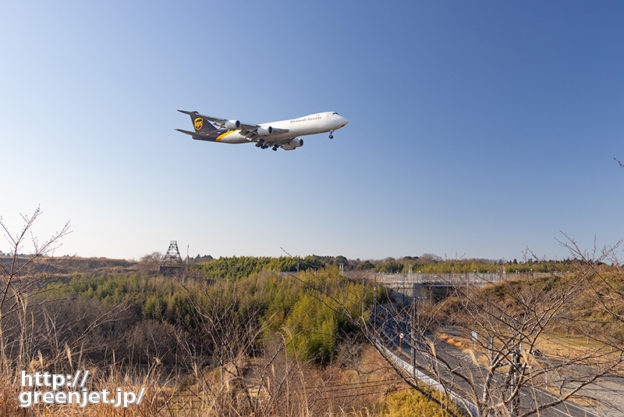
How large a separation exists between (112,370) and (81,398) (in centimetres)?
25

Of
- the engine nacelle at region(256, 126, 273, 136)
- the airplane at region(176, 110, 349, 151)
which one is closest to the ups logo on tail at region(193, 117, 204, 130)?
the airplane at region(176, 110, 349, 151)

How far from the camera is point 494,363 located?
2459 mm

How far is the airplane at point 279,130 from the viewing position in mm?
15734

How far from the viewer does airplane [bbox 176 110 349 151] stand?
51.6ft

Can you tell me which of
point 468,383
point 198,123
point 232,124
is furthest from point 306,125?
point 468,383

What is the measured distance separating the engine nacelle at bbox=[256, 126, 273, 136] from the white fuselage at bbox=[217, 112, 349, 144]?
0.43ft

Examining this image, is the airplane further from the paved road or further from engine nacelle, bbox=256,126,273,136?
the paved road

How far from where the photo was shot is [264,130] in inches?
617

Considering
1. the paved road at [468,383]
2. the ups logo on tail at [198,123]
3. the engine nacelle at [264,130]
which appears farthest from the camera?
the ups logo on tail at [198,123]

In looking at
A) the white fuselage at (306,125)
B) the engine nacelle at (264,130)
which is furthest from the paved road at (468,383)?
the engine nacelle at (264,130)

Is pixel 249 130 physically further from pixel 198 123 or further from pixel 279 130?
pixel 198 123

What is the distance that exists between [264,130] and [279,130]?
597 millimetres

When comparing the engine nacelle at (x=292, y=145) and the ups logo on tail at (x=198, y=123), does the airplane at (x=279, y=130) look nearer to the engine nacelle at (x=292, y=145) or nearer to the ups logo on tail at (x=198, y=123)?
the engine nacelle at (x=292, y=145)

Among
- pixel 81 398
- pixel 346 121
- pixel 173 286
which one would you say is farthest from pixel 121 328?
pixel 81 398
